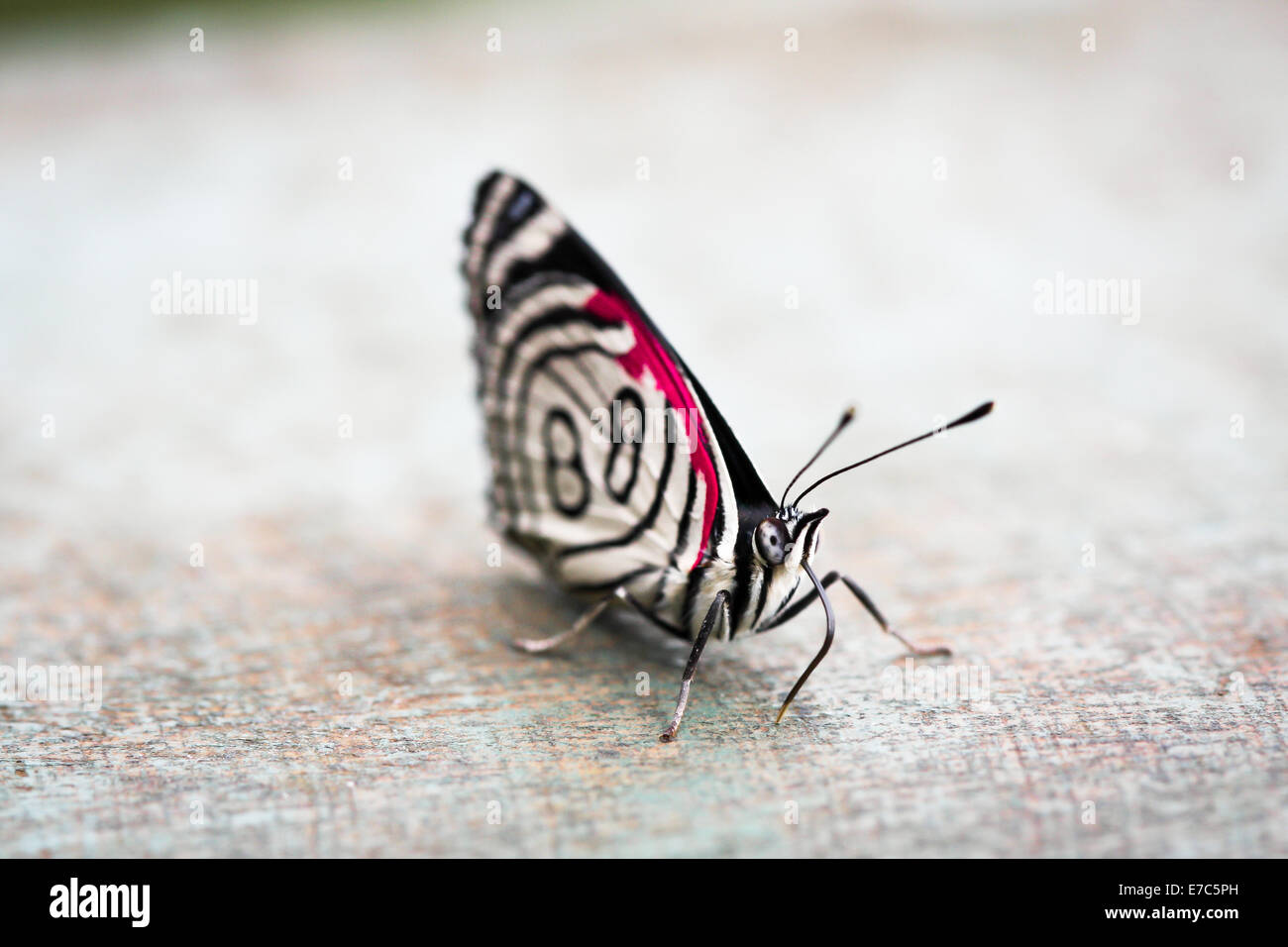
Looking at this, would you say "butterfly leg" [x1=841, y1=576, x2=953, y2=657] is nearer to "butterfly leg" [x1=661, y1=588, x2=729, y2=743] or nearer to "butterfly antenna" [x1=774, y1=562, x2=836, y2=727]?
"butterfly antenna" [x1=774, y1=562, x2=836, y2=727]

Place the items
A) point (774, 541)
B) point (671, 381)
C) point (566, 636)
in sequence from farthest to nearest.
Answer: point (566, 636) < point (671, 381) < point (774, 541)

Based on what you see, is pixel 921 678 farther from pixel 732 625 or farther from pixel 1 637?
pixel 1 637

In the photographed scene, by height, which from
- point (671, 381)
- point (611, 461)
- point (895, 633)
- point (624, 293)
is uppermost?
point (624, 293)

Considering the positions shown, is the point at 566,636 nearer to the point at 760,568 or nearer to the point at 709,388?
the point at 760,568

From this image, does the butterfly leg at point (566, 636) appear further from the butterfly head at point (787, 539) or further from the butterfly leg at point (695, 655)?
the butterfly head at point (787, 539)

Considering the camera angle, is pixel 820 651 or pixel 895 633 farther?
pixel 895 633

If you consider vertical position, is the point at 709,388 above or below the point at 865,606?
above

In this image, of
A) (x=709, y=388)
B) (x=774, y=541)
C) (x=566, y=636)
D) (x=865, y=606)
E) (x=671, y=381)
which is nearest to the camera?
(x=774, y=541)

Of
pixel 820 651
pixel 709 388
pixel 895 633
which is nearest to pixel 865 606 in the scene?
pixel 895 633
